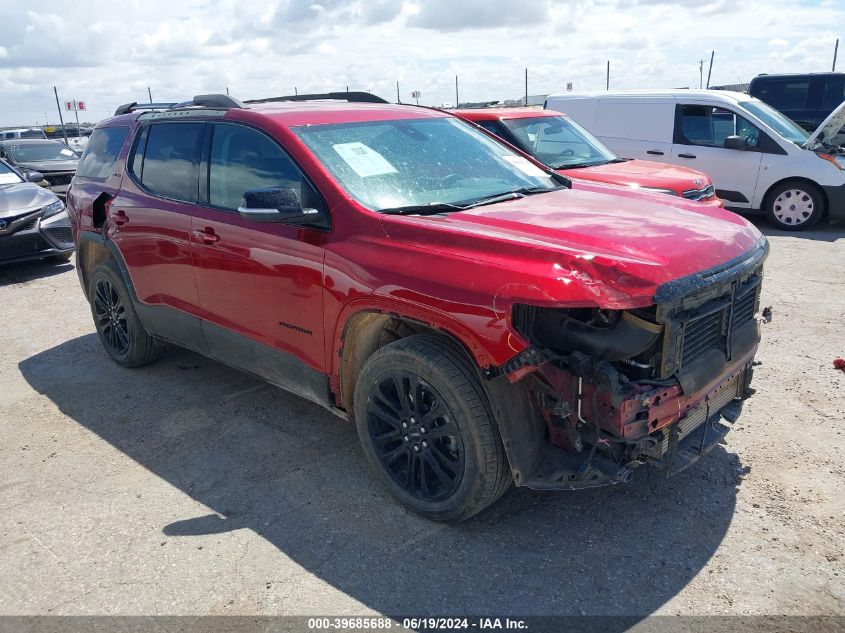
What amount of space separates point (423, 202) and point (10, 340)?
16.0 ft

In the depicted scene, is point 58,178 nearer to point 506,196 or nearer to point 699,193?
Result: point 699,193

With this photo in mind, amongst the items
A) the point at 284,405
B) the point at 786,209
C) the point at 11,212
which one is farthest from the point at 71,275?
the point at 786,209

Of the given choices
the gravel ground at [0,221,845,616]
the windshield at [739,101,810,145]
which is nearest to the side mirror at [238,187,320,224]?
the gravel ground at [0,221,845,616]

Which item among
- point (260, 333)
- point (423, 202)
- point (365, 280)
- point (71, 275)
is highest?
point (423, 202)

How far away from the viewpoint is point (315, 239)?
11.4 ft

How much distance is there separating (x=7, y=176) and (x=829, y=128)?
450 inches

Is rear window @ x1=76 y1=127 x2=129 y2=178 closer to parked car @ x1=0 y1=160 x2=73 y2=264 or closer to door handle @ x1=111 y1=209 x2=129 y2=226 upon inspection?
door handle @ x1=111 y1=209 x2=129 y2=226

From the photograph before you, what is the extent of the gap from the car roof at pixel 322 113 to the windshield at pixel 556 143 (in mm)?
4068

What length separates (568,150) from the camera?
859 cm

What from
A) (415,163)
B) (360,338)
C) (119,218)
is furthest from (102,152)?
(360,338)

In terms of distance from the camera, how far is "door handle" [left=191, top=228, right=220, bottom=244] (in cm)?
405

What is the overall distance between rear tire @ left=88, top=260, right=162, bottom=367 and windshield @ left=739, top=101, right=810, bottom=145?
901 cm

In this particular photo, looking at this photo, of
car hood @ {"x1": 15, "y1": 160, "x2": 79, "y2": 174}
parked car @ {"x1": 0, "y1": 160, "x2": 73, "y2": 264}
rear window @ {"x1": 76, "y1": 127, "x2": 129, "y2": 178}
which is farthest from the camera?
car hood @ {"x1": 15, "y1": 160, "x2": 79, "y2": 174}

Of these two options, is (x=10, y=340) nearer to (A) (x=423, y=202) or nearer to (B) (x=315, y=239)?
(B) (x=315, y=239)
